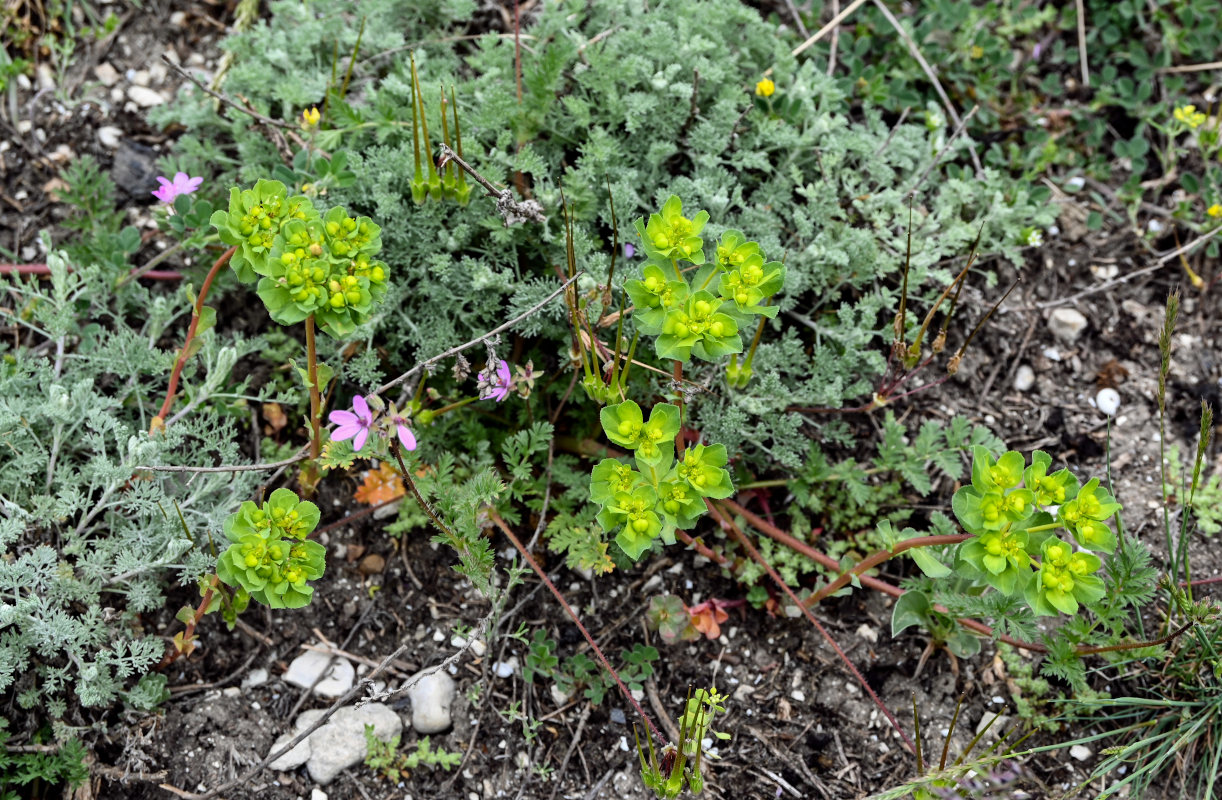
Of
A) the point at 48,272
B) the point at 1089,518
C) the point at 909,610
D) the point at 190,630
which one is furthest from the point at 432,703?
the point at 48,272

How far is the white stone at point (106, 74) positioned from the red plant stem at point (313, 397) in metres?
2.13

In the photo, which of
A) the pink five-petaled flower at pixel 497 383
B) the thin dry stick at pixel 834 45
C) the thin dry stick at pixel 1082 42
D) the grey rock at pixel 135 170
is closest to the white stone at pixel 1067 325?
the thin dry stick at pixel 1082 42

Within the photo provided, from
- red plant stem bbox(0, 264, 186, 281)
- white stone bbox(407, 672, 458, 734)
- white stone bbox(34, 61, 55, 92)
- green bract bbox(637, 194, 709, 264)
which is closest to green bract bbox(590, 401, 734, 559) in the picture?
green bract bbox(637, 194, 709, 264)

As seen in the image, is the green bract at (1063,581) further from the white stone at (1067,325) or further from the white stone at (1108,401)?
the white stone at (1067,325)

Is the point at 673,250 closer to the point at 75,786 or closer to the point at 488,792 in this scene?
the point at 488,792

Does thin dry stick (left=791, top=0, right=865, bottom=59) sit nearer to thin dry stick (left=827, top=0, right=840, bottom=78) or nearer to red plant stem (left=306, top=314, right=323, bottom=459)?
thin dry stick (left=827, top=0, right=840, bottom=78)

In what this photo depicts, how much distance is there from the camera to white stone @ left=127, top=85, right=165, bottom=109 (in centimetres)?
397

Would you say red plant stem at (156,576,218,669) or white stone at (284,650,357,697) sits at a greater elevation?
red plant stem at (156,576,218,669)

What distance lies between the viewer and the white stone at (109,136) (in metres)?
3.87

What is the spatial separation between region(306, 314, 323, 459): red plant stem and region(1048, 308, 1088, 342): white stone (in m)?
2.79

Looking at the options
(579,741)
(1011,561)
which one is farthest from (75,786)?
(1011,561)

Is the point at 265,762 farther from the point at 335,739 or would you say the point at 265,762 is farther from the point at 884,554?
the point at 884,554

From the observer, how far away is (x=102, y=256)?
3.28 m

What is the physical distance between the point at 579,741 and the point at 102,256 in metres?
2.29
